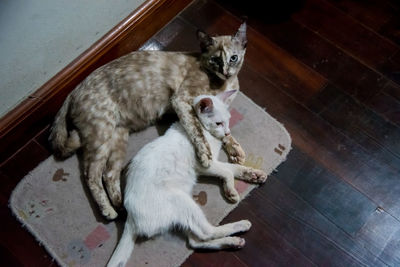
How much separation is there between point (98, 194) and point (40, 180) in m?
0.28

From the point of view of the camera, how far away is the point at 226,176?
4.99 feet

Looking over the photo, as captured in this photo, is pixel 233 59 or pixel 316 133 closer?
pixel 233 59

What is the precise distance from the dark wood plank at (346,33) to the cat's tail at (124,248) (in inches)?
53.9

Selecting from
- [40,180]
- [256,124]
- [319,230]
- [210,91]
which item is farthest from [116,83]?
[319,230]

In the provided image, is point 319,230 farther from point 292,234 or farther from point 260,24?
point 260,24

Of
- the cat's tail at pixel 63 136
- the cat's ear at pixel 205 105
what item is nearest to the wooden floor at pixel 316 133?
the cat's tail at pixel 63 136

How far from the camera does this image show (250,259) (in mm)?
1472

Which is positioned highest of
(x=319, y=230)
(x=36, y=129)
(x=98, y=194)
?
(x=36, y=129)

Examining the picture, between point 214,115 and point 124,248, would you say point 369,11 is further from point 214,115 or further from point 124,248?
point 124,248

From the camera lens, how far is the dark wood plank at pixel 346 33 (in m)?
1.92

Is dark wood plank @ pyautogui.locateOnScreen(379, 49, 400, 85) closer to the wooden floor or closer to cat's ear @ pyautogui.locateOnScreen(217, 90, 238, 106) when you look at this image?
the wooden floor

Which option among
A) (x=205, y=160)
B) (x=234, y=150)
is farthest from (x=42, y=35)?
(x=234, y=150)

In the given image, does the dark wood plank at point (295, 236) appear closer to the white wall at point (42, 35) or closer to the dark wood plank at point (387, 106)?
the dark wood plank at point (387, 106)

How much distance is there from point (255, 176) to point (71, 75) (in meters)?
0.90
